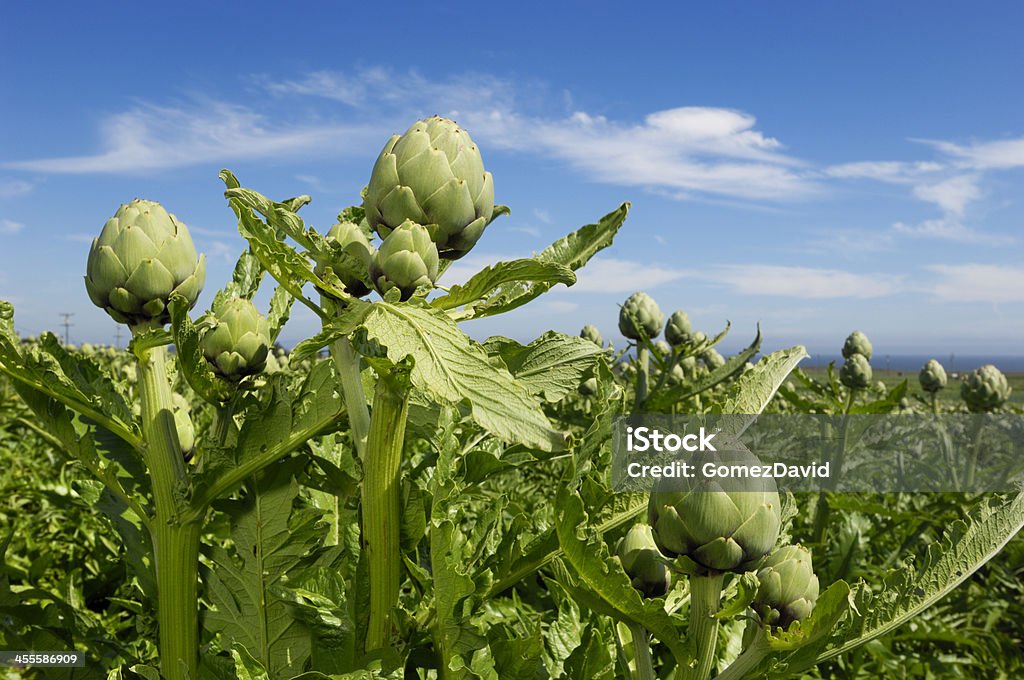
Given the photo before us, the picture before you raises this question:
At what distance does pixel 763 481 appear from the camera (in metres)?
0.82

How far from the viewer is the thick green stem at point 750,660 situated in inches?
32.9

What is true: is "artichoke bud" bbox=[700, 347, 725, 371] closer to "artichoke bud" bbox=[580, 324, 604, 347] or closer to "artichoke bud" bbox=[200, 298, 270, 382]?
"artichoke bud" bbox=[580, 324, 604, 347]

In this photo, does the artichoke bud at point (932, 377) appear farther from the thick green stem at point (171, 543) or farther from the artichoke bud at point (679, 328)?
the thick green stem at point (171, 543)

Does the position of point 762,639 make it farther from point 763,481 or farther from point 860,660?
point 860,660

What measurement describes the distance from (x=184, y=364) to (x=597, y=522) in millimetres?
531

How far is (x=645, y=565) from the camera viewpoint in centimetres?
89

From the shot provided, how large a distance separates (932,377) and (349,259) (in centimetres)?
373

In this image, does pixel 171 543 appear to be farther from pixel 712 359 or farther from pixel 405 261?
pixel 712 359

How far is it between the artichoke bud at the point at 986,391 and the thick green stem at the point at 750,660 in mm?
3211

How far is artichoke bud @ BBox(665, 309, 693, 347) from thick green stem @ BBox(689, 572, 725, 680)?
2214 mm

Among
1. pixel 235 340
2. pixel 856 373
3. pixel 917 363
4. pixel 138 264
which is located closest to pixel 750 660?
pixel 235 340

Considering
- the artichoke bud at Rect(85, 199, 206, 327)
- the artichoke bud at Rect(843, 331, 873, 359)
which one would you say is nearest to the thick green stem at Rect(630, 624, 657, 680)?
the artichoke bud at Rect(85, 199, 206, 327)

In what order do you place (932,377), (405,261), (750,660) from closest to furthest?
(405,261) → (750,660) → (932,377)

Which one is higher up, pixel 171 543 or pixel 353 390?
pixel 353 390
